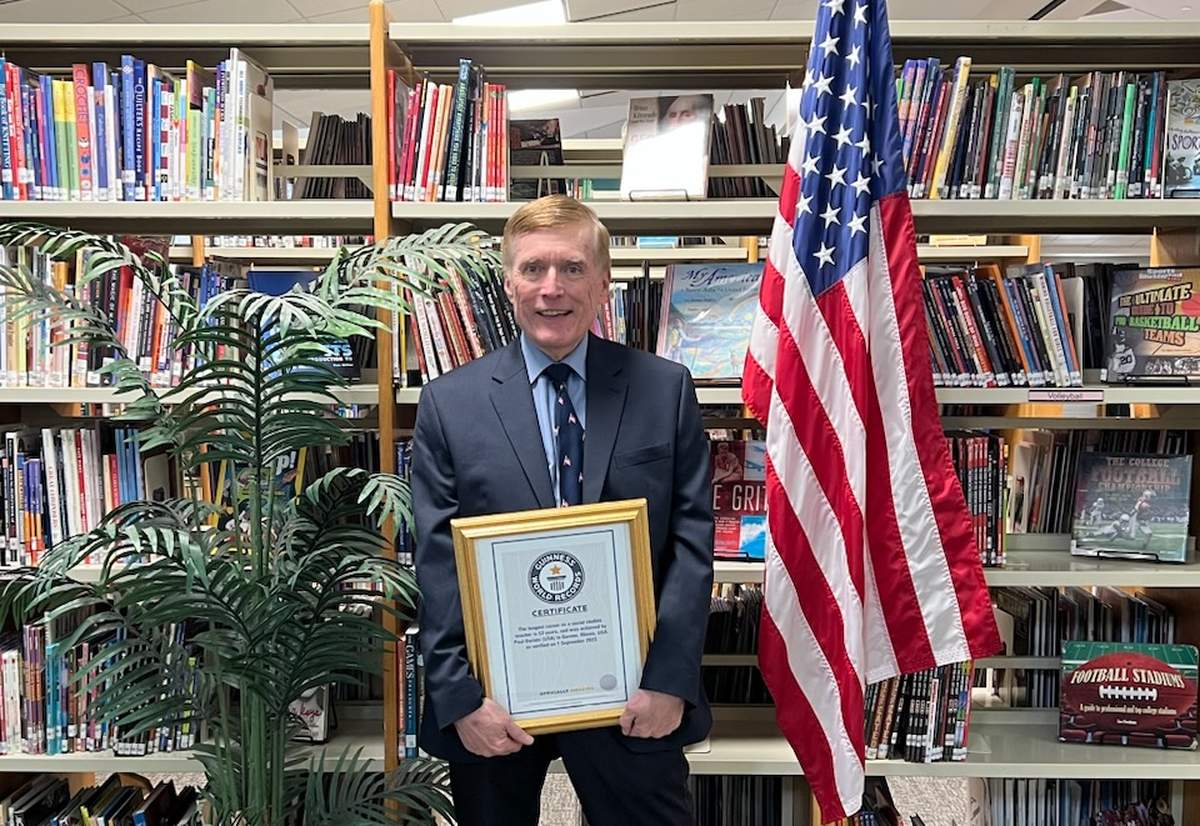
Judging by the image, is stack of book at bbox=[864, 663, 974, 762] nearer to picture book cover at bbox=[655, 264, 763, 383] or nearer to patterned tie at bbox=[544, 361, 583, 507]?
picture book cover at bbox=[655, 264, 763, 383]

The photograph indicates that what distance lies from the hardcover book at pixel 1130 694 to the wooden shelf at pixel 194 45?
2253 millimetres

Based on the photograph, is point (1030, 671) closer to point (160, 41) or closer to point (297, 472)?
point (297, 472)

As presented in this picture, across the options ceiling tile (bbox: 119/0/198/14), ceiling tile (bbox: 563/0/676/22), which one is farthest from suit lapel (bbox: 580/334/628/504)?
ceiling tile (bbox: 563/0/676/22)

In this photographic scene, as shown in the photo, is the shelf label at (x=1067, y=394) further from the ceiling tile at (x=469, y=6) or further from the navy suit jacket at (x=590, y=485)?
the ceiling tile at (x=469, y=6)

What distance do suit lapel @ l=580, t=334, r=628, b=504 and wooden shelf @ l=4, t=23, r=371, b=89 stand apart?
98cm

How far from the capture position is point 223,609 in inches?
69.6

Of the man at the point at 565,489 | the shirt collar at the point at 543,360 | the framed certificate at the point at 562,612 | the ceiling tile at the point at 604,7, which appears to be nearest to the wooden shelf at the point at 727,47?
the man at the point at 565,489

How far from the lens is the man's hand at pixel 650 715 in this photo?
173 centimetres

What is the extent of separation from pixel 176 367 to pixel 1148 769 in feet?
7.99

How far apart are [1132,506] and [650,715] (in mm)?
1382

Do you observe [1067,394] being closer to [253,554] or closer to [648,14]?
[253,554]

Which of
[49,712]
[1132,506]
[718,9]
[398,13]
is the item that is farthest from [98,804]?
[718,9]

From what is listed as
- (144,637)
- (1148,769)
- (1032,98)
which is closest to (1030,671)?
(1148,769)

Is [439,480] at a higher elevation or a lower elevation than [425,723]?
higher
